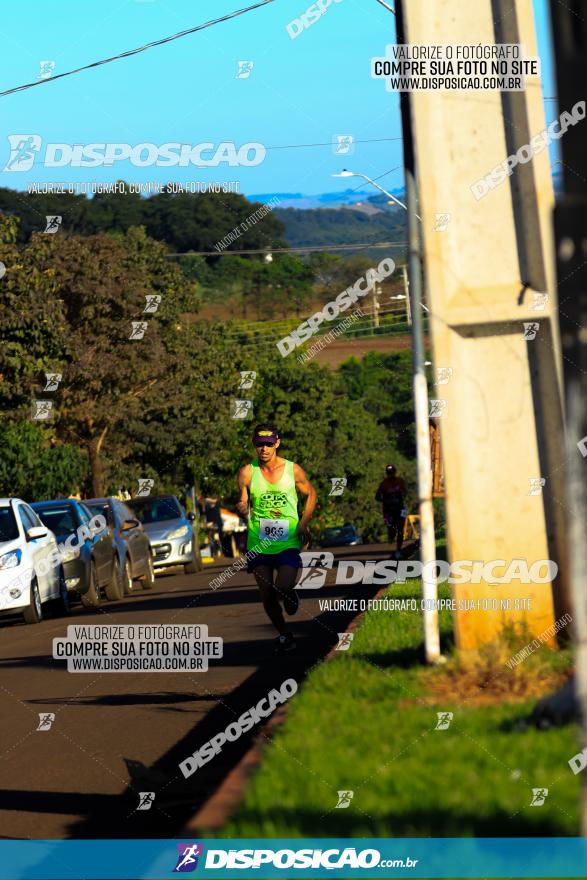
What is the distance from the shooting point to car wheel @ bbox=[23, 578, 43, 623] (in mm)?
17822

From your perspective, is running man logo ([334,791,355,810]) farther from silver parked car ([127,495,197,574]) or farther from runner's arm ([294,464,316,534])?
silver parked car ([127,495,197,574])

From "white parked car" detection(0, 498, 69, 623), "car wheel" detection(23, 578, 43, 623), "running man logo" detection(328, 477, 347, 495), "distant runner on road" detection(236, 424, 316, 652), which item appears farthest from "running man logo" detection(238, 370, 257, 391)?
"distant runner on road" detection(236, 424, 316, 652)

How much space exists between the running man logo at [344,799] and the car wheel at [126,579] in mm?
17729

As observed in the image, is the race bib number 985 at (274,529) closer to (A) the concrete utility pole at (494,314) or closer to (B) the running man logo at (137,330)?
(A) the concrete utility pole at (494,314)

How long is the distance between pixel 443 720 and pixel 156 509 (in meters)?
24.9

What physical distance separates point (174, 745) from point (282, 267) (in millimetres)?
101503

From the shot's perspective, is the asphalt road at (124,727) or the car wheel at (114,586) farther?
the car wheel at (114,586)

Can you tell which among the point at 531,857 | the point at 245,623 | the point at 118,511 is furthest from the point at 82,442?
the point at 531,857

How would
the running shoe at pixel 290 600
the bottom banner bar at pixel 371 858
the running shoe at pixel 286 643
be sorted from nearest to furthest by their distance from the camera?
the bottom banner bar at pixel 371 858 < the running shoe at pixel 290 600 < the running shoe at pixel 286 643

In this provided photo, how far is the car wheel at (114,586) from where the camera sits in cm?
2206

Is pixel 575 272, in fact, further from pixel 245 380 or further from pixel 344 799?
pixel 245 380

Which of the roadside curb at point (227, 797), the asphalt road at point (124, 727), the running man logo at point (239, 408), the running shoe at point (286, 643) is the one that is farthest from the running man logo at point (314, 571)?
the running man logo at point (239, 408)

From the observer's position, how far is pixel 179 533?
30422 mm

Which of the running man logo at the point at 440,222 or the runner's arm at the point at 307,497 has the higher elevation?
the running man logo at the point at 440,222
